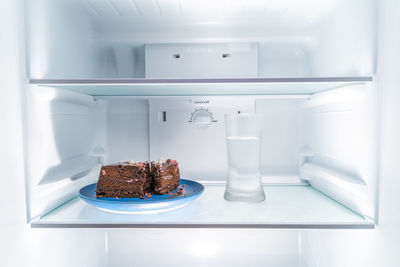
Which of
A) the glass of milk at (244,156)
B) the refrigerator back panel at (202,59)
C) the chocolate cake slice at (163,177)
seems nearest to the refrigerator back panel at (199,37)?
the refrigerator back panel at (202,59)

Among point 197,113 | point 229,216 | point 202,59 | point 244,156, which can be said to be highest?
point 202,59

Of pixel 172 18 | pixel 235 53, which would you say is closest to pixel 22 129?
pixel 172 18

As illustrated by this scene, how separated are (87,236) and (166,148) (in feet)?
1.31

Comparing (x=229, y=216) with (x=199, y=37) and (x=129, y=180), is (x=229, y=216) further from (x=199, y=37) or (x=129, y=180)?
(x=199, y=37)

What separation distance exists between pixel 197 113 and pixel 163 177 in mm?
316

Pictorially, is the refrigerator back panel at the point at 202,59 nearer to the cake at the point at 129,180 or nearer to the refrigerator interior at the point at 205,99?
the refrigerator interior at the point at 205,99

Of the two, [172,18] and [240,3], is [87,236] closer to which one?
[172,18]

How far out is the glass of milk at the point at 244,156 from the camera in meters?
0.87

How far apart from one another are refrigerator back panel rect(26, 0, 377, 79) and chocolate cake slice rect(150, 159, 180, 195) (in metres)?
0.36

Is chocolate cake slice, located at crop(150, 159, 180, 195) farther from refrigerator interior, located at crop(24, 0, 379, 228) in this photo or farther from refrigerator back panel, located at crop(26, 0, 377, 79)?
refrigerator back panel, located at crop(26, 0, 377, 79)

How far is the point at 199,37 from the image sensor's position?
3.50 feet

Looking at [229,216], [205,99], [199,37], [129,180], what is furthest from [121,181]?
[199,37]

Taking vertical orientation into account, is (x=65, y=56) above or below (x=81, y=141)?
above

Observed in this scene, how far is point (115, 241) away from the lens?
1.11m
